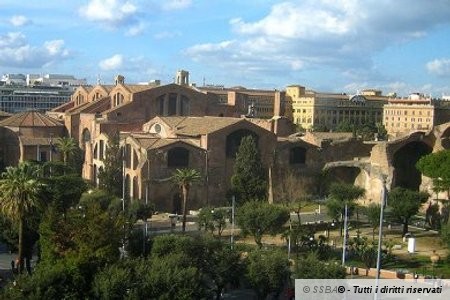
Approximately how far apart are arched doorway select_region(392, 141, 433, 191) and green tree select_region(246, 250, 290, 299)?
3726cm

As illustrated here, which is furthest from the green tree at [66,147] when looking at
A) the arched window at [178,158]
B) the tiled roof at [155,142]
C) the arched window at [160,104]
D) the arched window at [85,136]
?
the arched window at [160,104]

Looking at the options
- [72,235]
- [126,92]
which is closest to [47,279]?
[72,235]

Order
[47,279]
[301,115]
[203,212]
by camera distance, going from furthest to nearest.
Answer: [301,115] < [203,212] < [47,279]

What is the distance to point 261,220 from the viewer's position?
4044cm

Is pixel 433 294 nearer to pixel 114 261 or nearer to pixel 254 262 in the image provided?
pixel 254 262

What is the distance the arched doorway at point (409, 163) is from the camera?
63.4m

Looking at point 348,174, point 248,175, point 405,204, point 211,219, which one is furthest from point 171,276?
point 348,174

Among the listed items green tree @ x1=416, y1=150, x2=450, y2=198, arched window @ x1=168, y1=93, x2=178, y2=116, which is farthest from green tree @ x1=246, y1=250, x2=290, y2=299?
arched window @ x1=168, y1=93, x2=178, y2=116

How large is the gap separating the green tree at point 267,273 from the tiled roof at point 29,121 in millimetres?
45097

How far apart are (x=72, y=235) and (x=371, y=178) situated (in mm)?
38023

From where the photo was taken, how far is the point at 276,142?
61406 millimetres

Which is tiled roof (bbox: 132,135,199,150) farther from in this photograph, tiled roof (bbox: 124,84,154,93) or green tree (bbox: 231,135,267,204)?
tiled roof (bbox: 124,84,154,93)

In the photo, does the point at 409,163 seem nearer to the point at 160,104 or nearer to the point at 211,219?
the point at 160,104

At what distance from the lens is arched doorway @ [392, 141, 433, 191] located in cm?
6341
